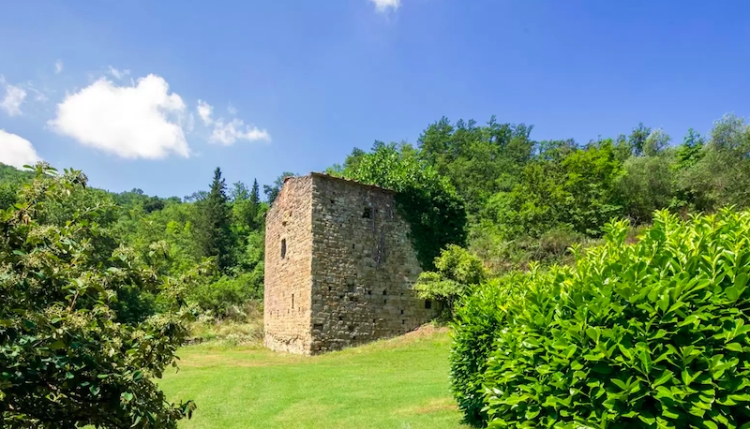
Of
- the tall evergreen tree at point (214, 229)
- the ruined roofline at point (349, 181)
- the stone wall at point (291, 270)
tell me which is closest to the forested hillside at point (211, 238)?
the tall evergreen tree at point (214, 229)

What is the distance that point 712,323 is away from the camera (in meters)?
2.26

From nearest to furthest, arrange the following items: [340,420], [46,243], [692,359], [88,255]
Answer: [692,359], [46,243], [88,255], [340,420]

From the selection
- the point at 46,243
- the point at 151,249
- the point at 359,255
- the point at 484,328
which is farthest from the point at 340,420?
the point at 359,255

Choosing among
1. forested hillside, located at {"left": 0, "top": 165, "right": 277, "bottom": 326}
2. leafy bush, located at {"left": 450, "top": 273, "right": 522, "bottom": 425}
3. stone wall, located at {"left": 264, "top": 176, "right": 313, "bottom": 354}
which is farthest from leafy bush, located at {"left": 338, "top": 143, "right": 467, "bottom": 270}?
leafy bush, located at {"left": 450, "top": 273, "right": 522, "bottom": 425}

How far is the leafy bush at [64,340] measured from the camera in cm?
206

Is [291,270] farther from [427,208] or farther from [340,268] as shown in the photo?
[427,208]

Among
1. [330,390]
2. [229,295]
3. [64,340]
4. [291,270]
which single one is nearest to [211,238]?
[229,295]

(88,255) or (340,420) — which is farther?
(340,420)

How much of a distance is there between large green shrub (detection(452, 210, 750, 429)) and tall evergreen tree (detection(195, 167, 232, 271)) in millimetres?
42050

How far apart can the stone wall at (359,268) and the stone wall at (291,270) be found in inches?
13.7

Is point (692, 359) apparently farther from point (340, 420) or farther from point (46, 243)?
point (340, 420)

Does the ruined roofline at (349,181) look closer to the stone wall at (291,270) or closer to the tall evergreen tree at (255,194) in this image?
the stone wall at (291,270)

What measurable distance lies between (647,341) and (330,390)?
273 inches

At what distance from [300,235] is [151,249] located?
12.4 metres
